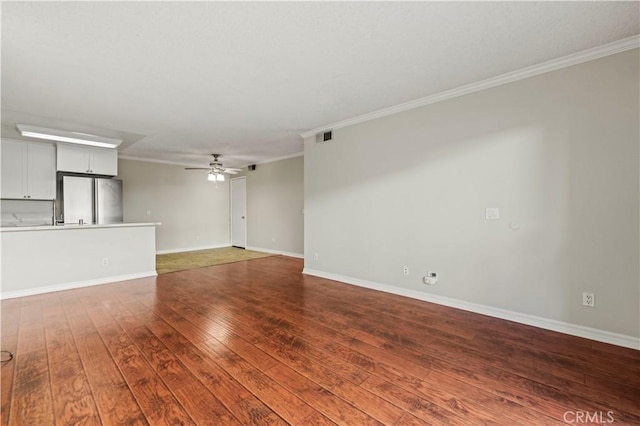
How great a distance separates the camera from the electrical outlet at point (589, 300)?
99.6 inches

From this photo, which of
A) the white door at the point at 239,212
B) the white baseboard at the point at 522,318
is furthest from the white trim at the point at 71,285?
the white baseboard at the point at 522,318

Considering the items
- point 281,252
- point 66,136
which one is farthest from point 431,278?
point 66,136

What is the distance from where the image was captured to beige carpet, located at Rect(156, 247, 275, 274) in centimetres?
584

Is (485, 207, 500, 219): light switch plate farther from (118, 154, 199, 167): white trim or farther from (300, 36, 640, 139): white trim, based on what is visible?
(118, 154, 199, 167): white trim

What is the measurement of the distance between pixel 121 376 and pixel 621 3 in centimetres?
441

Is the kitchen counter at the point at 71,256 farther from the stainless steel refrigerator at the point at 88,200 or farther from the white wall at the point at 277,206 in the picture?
the white wall at the point at 277,206

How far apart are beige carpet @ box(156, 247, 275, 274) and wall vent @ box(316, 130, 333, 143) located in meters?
3.49

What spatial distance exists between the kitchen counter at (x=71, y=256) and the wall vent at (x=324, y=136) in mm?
3419

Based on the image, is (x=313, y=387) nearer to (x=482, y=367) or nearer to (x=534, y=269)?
(x=482, y=367)

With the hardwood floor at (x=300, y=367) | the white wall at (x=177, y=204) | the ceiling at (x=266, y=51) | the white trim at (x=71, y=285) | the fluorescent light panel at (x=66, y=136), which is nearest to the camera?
the hardwood floor at (x=300, y=367)

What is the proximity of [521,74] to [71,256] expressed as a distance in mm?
6401

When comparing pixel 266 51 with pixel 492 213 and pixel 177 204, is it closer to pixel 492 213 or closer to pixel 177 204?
pixel 492 213

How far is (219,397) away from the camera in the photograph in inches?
70.0

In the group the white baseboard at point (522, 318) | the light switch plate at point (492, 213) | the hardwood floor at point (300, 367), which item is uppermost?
the light switch plate at point (492, 213)
